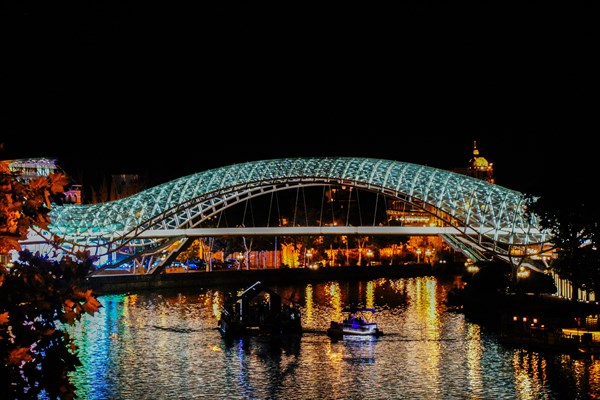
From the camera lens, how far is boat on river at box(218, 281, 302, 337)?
42.1 metres

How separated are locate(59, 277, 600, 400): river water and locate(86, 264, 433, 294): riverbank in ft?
37.2

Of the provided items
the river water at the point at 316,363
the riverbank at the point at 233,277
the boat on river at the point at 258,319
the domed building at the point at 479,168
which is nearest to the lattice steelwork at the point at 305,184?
the riverbank at the point at 233,277


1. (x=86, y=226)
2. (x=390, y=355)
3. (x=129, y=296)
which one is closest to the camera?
(x=390, y=355)

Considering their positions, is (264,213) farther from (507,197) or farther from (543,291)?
(543,291)

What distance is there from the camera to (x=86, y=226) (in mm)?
63719

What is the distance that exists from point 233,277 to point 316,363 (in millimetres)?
33575

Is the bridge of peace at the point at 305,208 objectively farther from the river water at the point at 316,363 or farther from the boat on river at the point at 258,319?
the boat on river at the point at 258,319

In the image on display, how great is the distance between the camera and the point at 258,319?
142 feet

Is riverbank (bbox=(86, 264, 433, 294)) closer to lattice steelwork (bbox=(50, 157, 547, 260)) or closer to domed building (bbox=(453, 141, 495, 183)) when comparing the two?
lattice steelwork (bbox=(50, 157, 547, 260))

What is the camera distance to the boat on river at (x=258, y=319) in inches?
1656

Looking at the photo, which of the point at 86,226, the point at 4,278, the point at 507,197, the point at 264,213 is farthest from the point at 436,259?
the point at 4,278

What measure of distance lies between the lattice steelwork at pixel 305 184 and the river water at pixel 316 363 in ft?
34.6

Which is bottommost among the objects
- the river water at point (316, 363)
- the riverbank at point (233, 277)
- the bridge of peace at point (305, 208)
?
the river water at point (316, 363)

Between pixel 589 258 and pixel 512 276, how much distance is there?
15.1 m
